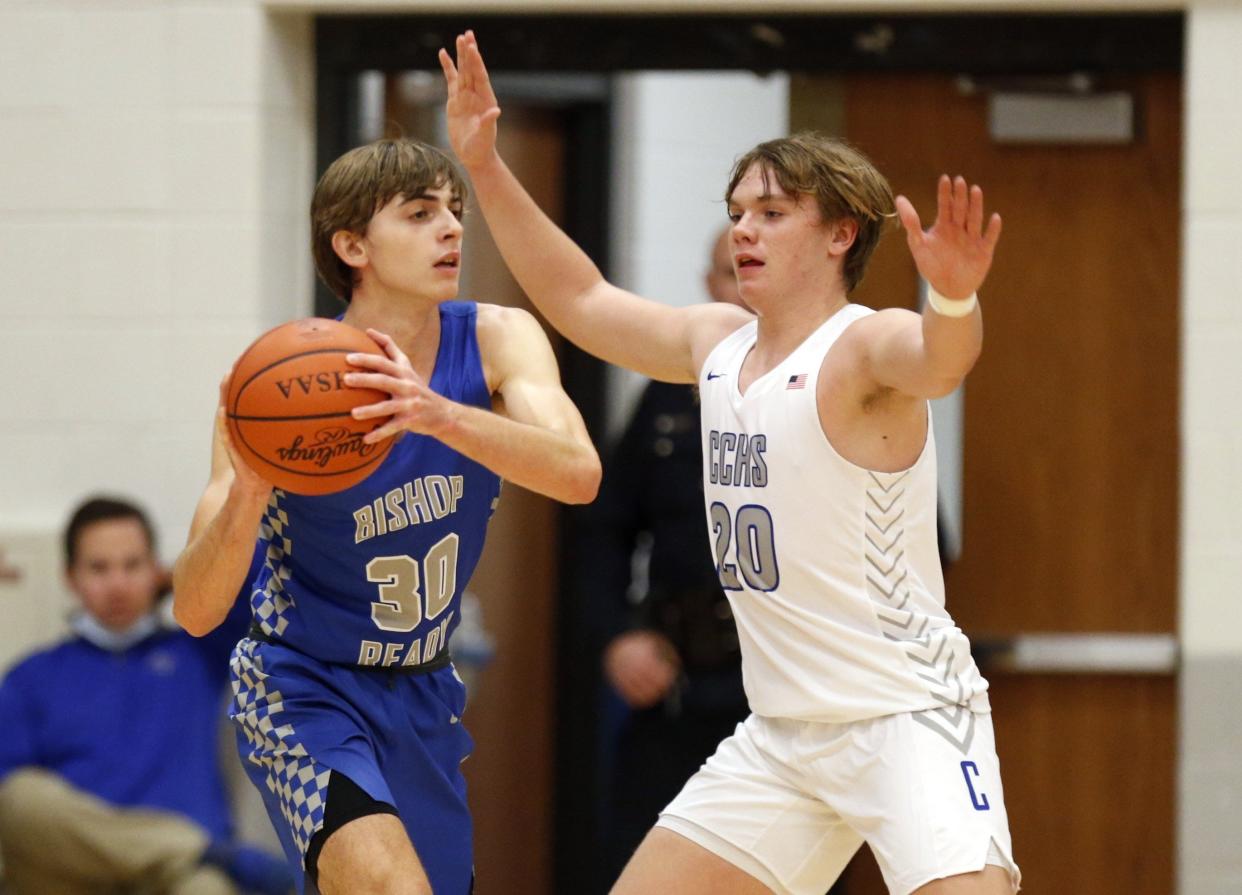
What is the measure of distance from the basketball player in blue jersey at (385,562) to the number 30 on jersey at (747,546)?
0.29 meters

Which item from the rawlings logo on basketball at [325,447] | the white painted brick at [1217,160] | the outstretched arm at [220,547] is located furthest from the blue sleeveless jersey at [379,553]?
the white painted brick at [1217,160]

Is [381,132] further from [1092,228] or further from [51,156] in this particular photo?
[1092,228]

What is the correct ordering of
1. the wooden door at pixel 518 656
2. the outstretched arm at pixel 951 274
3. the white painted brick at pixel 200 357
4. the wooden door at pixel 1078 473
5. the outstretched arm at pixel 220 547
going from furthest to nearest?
1. the wooden door at pixel 518 656
2. the wooden door at pixel 1078 473
3. the white painted brick at pixel 200 357
4. the outstretched arm at pixel 220 547
5. the outstretched arm at pixel 951 274

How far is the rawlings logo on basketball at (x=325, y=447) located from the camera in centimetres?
308

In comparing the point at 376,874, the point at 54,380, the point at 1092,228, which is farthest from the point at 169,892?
the point at 1092,228

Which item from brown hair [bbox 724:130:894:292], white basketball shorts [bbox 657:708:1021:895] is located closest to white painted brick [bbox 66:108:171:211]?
brown hair [bbox 724:130:894:292]

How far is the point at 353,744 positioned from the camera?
3371 mm

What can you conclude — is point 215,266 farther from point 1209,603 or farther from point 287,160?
point 1209,603

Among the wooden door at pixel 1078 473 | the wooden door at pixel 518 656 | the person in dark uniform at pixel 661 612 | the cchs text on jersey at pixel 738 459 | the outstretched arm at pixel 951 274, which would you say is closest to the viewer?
the outstretched arm at pixel 951 274

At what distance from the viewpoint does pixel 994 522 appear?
5.30 m

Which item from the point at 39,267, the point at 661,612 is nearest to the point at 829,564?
the point at 661,612

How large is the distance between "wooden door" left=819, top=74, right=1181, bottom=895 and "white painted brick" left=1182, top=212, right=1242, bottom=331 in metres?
0.35

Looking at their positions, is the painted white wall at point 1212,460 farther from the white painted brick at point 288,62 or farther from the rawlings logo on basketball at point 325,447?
the rawlings logo on basketball at point 325,447

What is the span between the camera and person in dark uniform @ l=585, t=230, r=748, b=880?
4.94 meters
